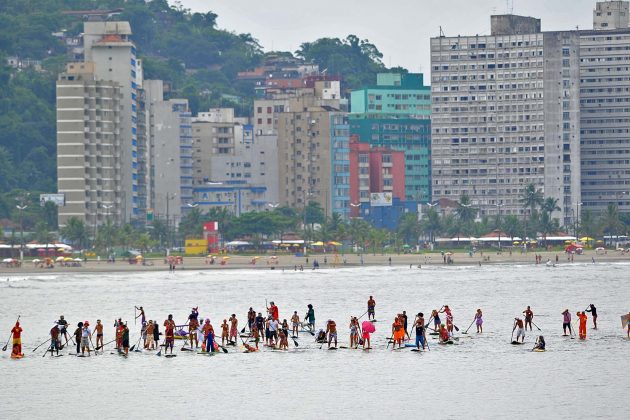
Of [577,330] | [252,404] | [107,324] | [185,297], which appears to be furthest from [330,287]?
[252,404]

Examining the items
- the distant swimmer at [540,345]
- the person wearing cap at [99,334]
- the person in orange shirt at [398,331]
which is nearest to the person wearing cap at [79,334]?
the person wearing cap at [99,334]

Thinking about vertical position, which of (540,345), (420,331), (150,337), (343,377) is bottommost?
(343,377)

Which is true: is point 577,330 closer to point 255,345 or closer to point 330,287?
point 255,345

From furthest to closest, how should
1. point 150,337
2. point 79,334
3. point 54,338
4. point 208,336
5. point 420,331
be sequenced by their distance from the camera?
point 150,337 < point 54,338 < point 79,334 < point 208,336 < point 420,331

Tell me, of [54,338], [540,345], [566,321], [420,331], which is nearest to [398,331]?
[420,331]

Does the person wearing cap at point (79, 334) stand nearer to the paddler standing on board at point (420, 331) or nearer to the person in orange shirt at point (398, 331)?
the person in orange shirt at point (398, 331)

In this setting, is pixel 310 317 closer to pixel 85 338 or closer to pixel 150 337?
pixel 150 337

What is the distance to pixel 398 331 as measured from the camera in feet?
274

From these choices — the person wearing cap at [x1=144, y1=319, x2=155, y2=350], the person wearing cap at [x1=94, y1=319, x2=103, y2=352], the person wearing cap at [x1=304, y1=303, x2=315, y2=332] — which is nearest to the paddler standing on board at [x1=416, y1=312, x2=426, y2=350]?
the person wearing cap at [x1=304, y1=303, x2=315, y2=332]

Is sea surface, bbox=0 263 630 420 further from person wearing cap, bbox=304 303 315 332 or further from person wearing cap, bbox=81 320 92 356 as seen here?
person wearing cap, bbox=304 303 315 332

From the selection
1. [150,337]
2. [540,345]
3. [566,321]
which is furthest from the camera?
[566,321]

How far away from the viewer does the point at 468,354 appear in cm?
8250

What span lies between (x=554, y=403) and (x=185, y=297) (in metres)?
78.1

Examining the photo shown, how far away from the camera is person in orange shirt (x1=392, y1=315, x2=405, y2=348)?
82.9m
